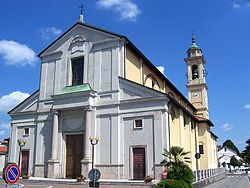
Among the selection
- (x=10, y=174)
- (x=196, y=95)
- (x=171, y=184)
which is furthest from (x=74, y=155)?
(x=196, y=95)

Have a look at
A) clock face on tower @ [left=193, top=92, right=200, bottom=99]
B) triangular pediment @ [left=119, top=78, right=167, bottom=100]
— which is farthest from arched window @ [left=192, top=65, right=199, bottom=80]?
triangular pediment @ [left=119, top=78, right=167, bottom=100]

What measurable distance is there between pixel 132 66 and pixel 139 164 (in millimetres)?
9077

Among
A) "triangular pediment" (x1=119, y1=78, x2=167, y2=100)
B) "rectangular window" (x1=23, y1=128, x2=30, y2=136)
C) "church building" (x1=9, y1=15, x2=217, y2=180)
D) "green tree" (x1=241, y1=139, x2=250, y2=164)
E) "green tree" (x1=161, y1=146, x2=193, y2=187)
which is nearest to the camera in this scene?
"green tree" (x1=161, y1=146, x2=193, y2=187)

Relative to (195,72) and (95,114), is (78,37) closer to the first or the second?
(95,114)

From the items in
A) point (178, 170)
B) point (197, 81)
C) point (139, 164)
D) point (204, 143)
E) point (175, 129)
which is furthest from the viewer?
point (197, 81)

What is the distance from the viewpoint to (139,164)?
73.3 ft

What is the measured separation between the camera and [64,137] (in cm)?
2595

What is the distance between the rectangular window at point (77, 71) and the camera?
27266mm

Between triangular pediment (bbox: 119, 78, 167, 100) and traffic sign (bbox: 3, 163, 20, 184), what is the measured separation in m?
16.7

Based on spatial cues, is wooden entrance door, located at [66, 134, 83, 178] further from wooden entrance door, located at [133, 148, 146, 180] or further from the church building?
wooden entrance door, located at [133, 148, 146, 180]

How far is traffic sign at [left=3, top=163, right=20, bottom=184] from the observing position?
613 centimetres

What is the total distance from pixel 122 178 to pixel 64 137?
267 inches

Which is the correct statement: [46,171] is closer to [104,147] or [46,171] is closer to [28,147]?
[28,147]

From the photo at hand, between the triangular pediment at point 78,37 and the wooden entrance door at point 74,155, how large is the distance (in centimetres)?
887
